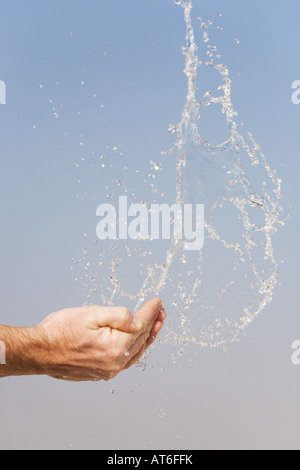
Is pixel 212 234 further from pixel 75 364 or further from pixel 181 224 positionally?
pixel 75 364

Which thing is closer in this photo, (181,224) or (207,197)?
(181,224)

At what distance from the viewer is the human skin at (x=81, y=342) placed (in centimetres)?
130

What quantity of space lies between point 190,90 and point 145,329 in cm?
105

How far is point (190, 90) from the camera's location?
6.86 ft

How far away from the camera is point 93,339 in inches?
51.5

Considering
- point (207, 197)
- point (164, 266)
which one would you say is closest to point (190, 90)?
point (207, 197)

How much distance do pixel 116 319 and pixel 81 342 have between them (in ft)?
0.36

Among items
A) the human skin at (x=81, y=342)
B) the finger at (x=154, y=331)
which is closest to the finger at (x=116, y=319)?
the human skin at (x=81, y=342)

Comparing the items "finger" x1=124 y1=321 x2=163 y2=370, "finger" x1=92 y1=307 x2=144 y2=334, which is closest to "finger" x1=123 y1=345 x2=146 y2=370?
"finger" x1=124 y1=321 x2=163 y2=370

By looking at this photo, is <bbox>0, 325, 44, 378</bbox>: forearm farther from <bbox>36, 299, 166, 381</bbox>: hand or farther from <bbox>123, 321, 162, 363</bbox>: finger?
<bbox>123, 321, 162, 363</bbox>: finger

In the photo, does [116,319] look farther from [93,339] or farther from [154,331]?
[154,331]

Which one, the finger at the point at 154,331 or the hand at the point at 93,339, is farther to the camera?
the finger at the point at 154,331

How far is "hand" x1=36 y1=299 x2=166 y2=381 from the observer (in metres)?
1.30

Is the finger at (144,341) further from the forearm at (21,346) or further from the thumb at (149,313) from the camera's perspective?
the forearm at (21,346)
